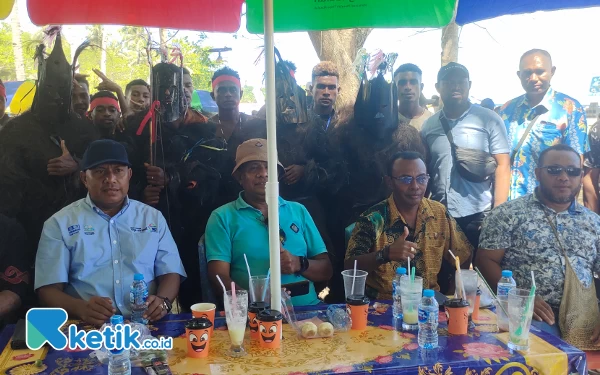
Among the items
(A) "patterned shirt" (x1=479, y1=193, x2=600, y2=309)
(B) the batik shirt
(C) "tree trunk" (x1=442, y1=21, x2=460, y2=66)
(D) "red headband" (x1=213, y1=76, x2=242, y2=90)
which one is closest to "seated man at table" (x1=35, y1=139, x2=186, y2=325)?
(D) "red headband" (x1=213, y1=76, x2=242, y2=90)

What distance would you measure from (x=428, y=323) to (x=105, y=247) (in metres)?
1.67

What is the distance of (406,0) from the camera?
275 cm

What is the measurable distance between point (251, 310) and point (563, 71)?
3121 mm

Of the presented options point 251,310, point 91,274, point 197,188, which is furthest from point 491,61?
point 91,274

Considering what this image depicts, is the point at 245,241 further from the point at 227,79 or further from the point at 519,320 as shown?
the point at 519,320

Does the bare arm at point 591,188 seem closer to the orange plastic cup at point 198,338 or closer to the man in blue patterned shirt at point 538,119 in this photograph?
the man in blue patterned shirt at point 538,119

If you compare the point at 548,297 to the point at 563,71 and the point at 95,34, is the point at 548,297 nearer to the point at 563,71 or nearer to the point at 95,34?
the point at 563,71

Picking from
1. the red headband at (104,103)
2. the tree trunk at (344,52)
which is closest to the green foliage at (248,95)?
the tree trunk at (344,52)

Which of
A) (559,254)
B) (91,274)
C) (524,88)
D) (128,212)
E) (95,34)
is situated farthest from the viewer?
(524,88)

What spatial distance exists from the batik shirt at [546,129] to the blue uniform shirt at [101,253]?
8.56 feet

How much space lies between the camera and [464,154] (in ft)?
12.3

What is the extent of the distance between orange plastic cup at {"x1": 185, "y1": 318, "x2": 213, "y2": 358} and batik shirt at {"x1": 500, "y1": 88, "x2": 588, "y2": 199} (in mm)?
2829

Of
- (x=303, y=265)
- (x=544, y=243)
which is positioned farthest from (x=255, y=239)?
(x=544, y=243)

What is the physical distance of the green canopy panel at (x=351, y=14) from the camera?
2.74m
